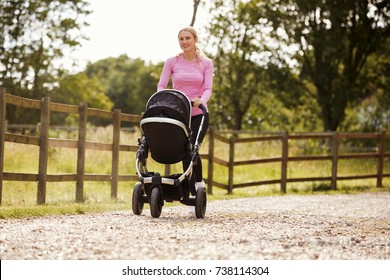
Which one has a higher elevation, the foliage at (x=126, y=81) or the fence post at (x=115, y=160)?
the foliage at (x=126, y=81)

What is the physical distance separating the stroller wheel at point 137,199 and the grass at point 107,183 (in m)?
0.88

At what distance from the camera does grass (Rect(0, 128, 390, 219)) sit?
9273 mm

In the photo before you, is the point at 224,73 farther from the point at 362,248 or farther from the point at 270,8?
the point at 362,248

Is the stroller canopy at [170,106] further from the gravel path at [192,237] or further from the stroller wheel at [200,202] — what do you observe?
the gravel path at [192,237]

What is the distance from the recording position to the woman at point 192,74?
8016 mm

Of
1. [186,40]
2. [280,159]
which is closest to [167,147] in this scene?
[186,40]

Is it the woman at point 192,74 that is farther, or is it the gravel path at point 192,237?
the woman at point 192,74

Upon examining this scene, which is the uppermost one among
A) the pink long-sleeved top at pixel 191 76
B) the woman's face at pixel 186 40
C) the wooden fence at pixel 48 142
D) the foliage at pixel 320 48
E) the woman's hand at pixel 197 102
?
the foliage at pixel 320 48

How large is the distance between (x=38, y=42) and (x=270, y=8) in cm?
1069

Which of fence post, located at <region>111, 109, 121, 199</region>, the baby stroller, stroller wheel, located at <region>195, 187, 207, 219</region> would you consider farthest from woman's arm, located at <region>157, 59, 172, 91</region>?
fence post, located at <region>111, 109, 121, 199</region>

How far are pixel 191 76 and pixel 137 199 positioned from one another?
4.81 ft

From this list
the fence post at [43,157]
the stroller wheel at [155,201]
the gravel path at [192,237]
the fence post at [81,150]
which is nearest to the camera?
the gravel path at [192,237]

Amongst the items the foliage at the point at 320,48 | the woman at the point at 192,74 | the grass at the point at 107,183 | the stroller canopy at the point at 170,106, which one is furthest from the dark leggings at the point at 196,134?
the foliage at the point at 320,48

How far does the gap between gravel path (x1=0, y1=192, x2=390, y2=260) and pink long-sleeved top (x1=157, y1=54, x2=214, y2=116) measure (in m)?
1.39
